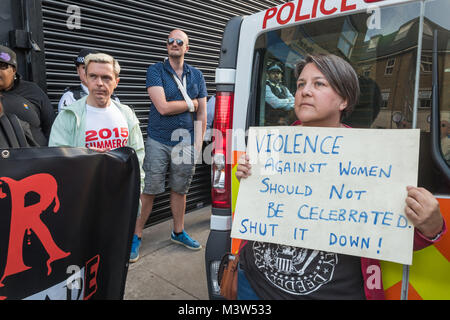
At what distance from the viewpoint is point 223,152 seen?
2037mm

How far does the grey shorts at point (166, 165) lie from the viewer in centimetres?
337

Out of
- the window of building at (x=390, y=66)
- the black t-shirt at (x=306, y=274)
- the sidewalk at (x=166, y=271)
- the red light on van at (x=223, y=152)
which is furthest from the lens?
the sidewalk at (x=166, y=271)

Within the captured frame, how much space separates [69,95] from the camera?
2975mm

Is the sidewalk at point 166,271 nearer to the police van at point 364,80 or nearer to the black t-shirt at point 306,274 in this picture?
the police van at point 364,80

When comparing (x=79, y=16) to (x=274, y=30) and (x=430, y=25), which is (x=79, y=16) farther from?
(x=430, y=25)

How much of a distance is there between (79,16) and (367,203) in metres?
3.45

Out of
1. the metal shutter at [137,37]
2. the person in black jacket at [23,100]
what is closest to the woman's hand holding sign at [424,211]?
the person in black jacket at [23,100]

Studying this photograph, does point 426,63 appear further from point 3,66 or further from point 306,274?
point 3,66

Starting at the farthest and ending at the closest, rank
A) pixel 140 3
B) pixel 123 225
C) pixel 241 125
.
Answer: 1. pixel 140 3
2. pixel 241 125
3. pixel 123 225

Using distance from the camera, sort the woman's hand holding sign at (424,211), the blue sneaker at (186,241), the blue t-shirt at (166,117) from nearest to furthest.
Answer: the woman's hand holding sign at (424,211), the blue t-shirt at (166,117), the blue sneaker at (186,241)

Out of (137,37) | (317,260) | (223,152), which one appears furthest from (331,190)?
(137,37)

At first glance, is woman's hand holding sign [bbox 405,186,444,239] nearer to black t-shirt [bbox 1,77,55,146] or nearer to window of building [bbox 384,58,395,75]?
window of building [bbox 384,58,395,75]

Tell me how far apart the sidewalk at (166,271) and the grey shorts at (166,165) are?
0.67m
